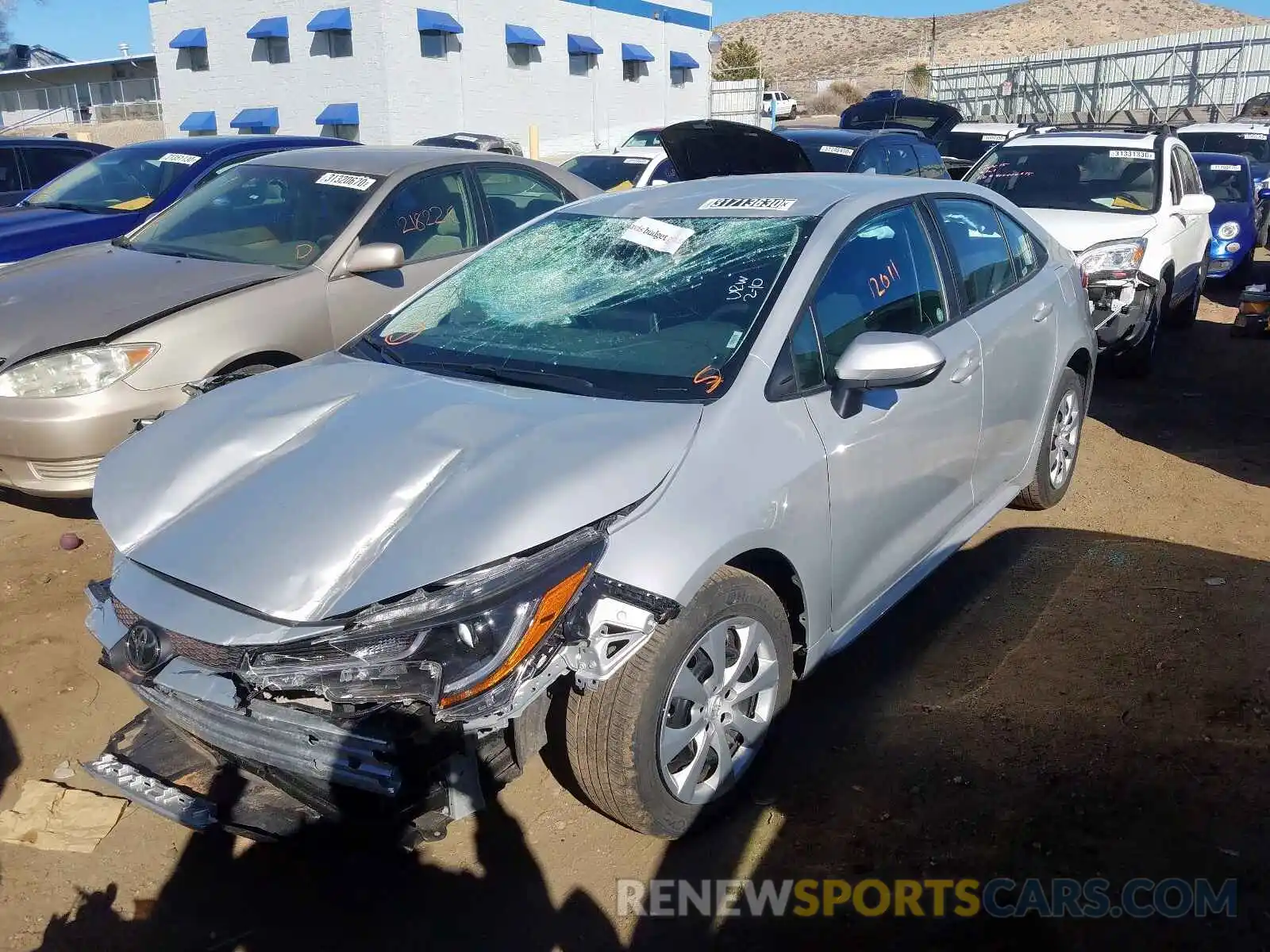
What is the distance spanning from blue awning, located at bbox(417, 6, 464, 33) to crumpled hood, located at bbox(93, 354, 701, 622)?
1037 inches

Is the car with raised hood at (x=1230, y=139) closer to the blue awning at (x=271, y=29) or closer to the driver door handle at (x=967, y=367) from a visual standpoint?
the driver door handle at (x=967, y=367)

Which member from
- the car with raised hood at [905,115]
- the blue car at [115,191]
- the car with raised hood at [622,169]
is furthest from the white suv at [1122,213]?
the car with raised hood at [905,115]

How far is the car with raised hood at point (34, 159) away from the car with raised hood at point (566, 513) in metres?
8.21

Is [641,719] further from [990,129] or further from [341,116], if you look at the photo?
[341,116]

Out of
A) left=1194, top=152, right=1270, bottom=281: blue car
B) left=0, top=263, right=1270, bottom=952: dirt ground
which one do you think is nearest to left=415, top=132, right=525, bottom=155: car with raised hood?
left=1194, top=152, right=1270, bottom=281: blue car

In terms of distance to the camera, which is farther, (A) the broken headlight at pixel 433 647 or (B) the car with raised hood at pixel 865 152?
(B) the car with raised hood at pixel 865 152

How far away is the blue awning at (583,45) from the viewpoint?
31.1 m

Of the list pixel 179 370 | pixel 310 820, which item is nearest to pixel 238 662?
pixel 310 820

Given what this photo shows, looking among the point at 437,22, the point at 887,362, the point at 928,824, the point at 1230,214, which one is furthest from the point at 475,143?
the point at 928,824

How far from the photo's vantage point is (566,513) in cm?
248

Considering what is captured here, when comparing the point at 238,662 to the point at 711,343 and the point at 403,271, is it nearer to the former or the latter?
the point at 711,343

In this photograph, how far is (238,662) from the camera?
2.38m

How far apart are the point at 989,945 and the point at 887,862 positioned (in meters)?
0.34

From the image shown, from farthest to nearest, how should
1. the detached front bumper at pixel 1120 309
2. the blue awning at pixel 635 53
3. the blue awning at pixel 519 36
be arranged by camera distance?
the blue awning at pixel 635 53, the blue awning at pixel 519 36, the detached front bumper at pixel 1120 309
